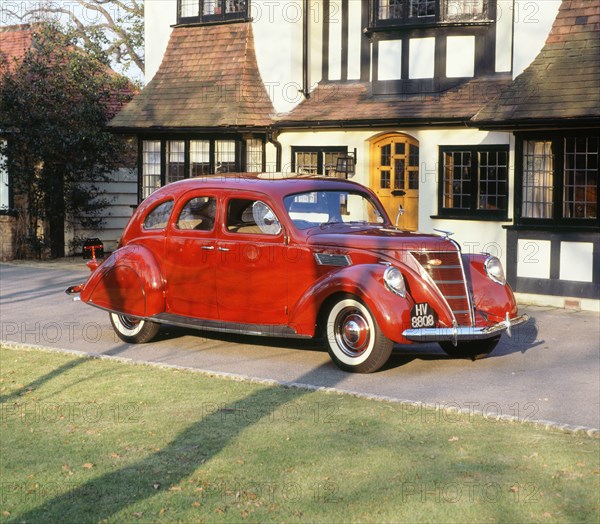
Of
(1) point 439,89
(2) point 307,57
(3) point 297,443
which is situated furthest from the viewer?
(2) point 307,57

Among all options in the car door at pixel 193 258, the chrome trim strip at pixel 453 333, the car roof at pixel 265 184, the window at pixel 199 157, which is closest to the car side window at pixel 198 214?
the car door at pixel 193 258

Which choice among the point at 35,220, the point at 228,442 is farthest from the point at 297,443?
the point at 35,220

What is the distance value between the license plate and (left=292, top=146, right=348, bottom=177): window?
31.5 feet

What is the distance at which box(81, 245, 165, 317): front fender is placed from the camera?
36.7 feet

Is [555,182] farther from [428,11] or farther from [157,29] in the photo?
[157,29]

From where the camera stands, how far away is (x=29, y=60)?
2250 cm

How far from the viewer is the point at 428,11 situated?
17922 mm

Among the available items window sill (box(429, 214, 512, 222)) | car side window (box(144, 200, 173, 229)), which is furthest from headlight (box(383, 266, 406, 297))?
window sill (box(429, 214, 512, 222))

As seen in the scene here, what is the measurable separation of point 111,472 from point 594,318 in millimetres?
9853

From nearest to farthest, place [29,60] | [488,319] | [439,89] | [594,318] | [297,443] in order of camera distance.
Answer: [297,443], [488,319], [594,318], [439,89], [29,60]

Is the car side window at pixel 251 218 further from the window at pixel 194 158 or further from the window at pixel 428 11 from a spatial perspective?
the window at pixel 194 158

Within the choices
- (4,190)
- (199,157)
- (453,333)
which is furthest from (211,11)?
(453,333)

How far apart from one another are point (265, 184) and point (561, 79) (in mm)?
7199

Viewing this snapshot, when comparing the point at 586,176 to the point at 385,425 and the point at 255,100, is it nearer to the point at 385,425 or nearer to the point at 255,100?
the point at 255,100
